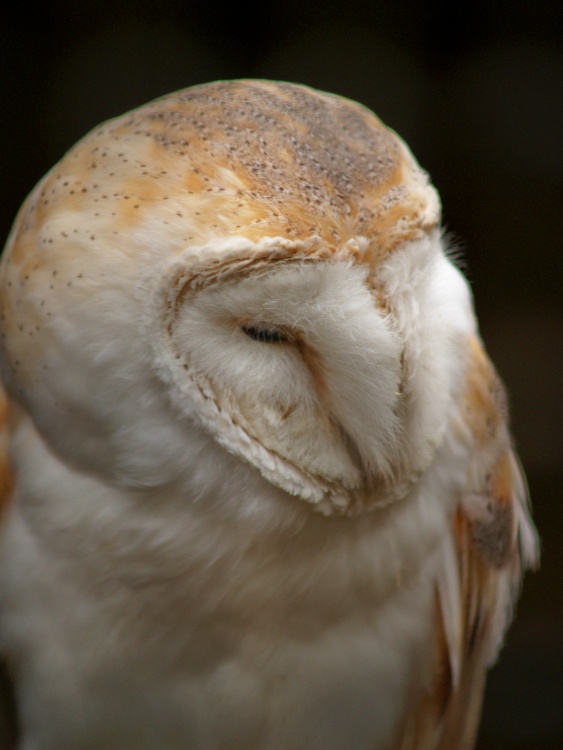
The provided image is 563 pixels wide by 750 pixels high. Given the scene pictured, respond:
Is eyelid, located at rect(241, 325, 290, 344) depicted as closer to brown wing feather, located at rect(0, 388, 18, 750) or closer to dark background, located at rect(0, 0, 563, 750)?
brown wing feather, located at rect(0, 388, 18, 750)

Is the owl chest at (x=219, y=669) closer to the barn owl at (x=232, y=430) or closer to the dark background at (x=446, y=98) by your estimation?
the barn owl at (x=232, y=430)

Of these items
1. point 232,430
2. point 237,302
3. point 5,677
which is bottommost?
point 5,677

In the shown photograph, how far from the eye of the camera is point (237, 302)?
0.75m

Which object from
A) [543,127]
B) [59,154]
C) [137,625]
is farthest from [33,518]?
[543,127]

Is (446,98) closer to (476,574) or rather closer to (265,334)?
(476,574)

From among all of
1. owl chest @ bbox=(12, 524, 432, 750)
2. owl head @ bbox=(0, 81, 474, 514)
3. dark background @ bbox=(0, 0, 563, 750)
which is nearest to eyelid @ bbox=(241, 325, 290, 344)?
owl head @ bbox=(0, 81, 474, 514)

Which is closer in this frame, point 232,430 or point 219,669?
point 232,430

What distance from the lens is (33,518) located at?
942mm

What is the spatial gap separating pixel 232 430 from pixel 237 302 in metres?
0.12

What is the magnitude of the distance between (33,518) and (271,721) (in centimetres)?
37

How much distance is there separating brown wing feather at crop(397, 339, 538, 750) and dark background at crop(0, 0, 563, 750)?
654 mm

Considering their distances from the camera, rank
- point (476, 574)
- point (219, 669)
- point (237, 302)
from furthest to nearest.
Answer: point (476, 574) → point (219, 669) → point (237, 302)

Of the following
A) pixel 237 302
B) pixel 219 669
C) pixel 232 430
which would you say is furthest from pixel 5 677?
pixel 237 302

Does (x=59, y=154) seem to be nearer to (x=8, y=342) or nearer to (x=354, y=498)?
(x=8, y=342)
